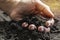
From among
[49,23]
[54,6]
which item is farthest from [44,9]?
[54,6]

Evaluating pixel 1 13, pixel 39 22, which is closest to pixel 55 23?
pixel 39 22

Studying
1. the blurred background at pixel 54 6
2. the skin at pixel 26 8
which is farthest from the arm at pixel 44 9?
the blurred background at pixel 54 6

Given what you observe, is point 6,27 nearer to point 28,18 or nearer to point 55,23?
point 28,18

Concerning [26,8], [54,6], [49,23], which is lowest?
[49,23]

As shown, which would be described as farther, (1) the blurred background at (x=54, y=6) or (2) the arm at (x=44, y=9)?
(1) the blurred background at (x=54, y=6)

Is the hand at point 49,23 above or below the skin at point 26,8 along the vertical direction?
below

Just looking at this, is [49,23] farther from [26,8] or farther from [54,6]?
[54,6]

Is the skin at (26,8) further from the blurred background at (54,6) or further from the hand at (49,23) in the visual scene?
the blurred background at (54,6)

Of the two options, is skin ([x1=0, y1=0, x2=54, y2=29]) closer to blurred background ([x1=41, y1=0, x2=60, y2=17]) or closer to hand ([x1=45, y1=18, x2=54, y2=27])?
hand ([x1=45, y1=18, x2=54, y2=27])

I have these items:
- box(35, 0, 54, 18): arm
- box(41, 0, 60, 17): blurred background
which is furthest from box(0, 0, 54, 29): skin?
box(41, 0, 60, 17): blurred background
